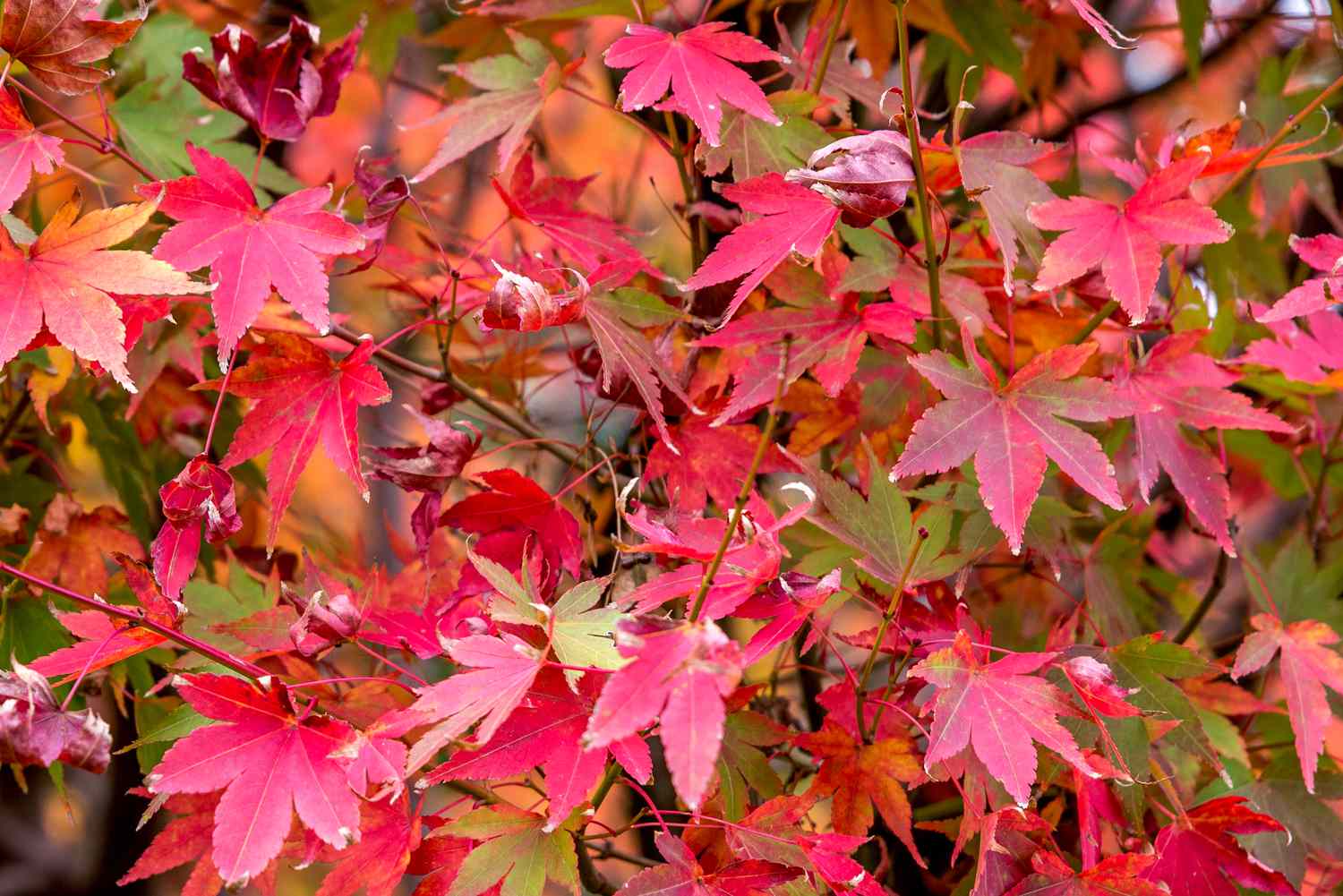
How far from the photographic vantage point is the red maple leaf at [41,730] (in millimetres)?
654

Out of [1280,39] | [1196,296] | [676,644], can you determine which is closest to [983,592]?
[1196,296]

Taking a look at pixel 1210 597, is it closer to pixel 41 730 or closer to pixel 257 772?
pixel 257 772

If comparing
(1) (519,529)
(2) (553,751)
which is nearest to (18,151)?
(1) (519,529)

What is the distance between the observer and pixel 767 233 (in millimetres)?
800

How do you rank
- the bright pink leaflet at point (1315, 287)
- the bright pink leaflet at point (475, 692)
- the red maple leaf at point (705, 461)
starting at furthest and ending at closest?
the red maple leaf at point (705, 461)
the bright pink leaflet at point (1315, 287)
the bright pink leaflet at point (475, 692)

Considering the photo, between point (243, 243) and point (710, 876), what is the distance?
0.52 meters

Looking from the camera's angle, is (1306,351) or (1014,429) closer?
(1014,429)

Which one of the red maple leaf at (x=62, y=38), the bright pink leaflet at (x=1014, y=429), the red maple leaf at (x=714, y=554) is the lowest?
the red maple leaf at (x=714, y=554)

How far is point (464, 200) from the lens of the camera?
241 cm

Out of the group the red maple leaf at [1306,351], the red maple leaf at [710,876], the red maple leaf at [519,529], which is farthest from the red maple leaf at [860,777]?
the red maple leaf at [1306,351]

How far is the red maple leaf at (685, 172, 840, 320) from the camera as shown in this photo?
2.60 ft

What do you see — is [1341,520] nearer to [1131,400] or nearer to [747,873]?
[1131,400]

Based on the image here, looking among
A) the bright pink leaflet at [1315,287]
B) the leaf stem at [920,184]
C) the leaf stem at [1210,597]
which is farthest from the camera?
the leaf stem at [1210,597]

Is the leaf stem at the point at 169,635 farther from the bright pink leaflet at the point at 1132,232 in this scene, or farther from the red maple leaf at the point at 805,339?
the bright pink leaflet at the point at 1132,232
